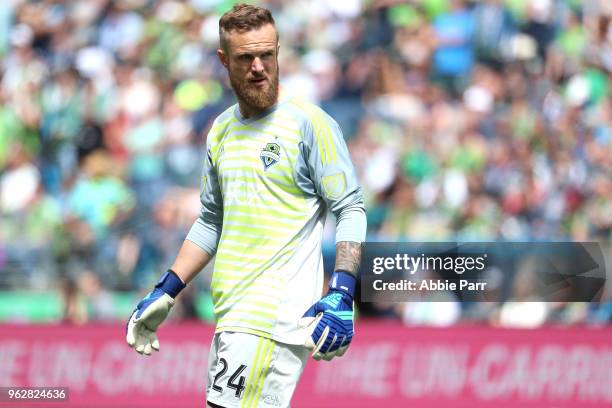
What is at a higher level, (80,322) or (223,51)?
(223,51)

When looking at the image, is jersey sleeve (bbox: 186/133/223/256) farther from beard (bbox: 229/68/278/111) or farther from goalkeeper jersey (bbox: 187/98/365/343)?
beard (bbox: 229/68/278/111)

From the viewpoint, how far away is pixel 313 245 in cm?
469

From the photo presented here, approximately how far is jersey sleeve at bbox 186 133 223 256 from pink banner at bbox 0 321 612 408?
5140 mm

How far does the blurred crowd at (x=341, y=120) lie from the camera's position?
10.7m

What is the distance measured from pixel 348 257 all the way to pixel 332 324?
1.13 feet

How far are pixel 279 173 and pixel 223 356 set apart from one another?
0.78 meters

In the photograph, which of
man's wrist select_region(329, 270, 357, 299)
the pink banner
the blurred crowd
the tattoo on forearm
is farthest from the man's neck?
the blurred crowd

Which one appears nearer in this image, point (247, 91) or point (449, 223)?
point (247, 91)

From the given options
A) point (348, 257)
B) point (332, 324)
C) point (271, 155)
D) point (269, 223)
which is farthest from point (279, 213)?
point (332, 324)

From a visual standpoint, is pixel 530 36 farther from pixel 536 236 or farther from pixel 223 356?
pixel 223 356

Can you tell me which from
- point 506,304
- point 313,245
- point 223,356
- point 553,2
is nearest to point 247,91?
point 313,245

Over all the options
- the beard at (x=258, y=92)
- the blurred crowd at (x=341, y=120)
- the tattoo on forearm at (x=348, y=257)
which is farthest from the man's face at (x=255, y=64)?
the blurred crowd at (x=341, y=120)

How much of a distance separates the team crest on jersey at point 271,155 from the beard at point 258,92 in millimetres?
171

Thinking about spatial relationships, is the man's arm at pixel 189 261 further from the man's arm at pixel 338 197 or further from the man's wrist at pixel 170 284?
the man's arm at pixel 338 197
